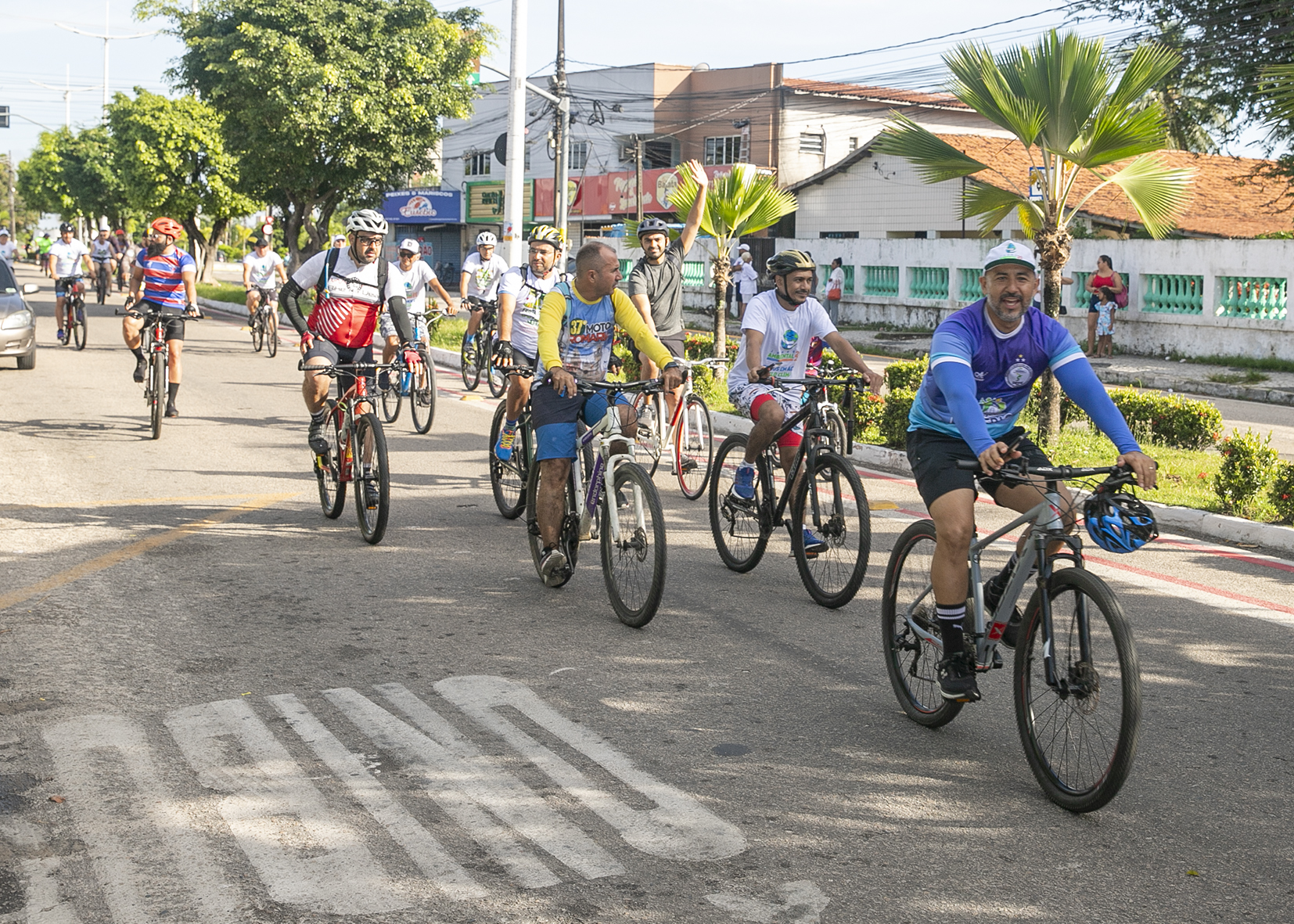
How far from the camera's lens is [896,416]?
12.4 meters

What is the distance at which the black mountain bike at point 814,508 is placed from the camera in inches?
270

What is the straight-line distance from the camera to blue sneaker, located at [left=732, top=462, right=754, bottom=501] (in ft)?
24.9

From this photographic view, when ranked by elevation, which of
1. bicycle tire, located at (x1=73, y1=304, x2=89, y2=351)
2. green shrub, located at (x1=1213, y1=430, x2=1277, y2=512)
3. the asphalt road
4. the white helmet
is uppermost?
the white helmet

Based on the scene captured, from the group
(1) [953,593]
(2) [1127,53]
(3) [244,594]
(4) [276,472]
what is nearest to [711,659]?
(1) [953,593]

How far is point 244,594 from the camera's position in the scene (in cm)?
709

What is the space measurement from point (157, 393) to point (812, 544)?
7.70m

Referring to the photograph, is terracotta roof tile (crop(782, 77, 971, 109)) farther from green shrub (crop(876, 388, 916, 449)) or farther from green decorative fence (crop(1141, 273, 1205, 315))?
green shrub (crop(876, 388, 916, 449))

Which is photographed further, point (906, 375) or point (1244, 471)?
point (906, 375)

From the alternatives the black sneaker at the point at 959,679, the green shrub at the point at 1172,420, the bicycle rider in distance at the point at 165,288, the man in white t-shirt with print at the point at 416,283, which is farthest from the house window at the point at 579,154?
the black sneaker at the point at 959,679

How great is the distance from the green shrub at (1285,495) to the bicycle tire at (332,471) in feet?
20.3

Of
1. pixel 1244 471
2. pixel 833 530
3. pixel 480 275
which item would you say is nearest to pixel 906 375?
pixel 1244 471

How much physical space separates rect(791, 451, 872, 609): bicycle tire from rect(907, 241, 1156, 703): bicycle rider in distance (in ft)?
5.59

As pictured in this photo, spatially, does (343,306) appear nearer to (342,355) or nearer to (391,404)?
(342,355)

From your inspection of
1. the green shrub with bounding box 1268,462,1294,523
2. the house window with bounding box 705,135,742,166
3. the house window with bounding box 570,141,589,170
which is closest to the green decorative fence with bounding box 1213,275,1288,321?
the green shrub with bounding box 1268,462,1294,523
